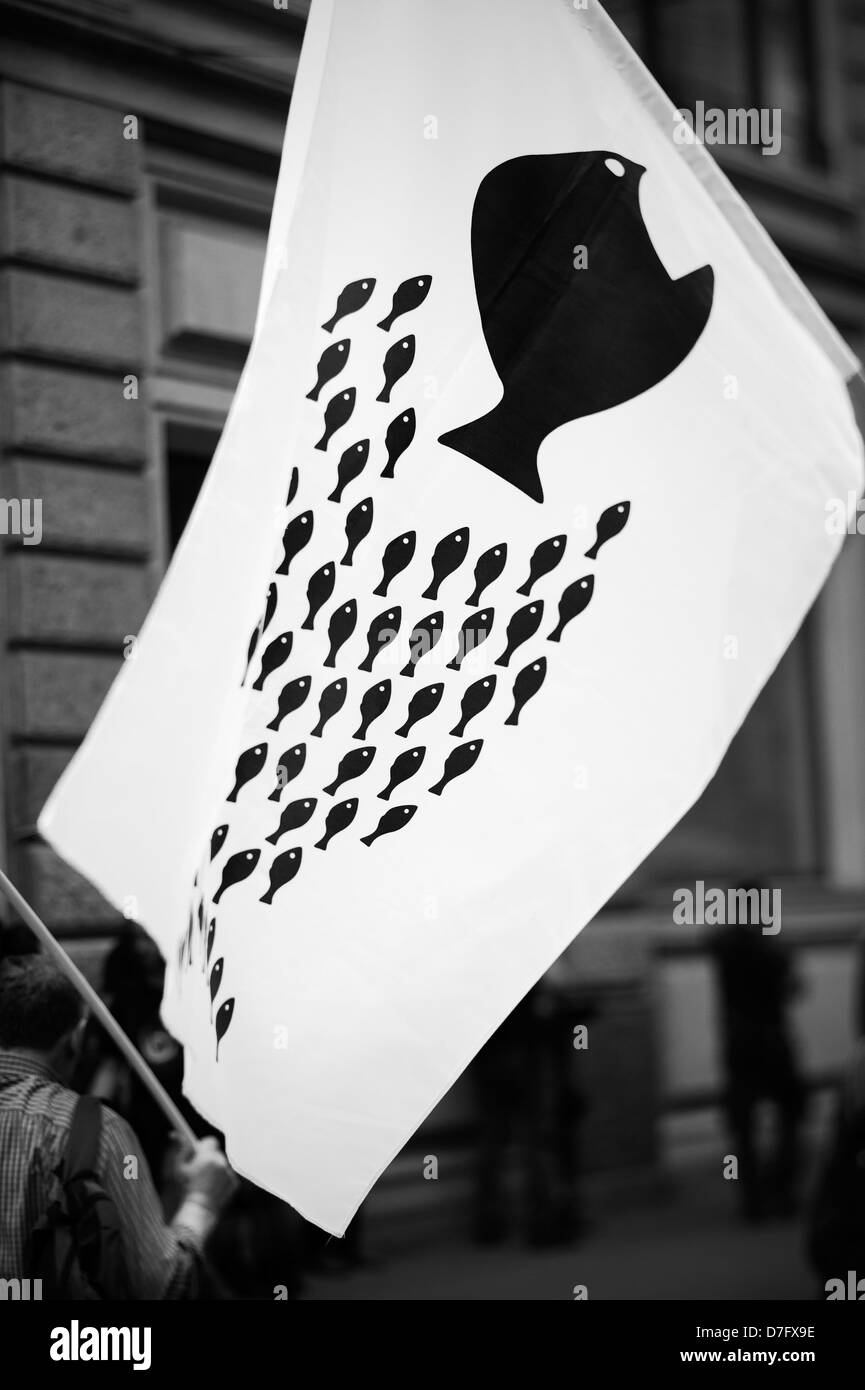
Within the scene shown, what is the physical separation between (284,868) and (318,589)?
51 centimetres

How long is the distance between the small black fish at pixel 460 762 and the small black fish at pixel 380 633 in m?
0.24

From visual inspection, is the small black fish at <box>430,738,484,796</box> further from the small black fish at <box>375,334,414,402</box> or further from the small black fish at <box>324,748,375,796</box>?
the small black fish at <box>375,334,414,402</box>

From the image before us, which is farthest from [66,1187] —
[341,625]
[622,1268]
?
[622,1268]

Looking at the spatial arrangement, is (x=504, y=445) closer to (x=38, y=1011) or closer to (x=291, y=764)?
(x=291, y=764)

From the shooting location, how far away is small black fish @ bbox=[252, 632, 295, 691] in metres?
3.15

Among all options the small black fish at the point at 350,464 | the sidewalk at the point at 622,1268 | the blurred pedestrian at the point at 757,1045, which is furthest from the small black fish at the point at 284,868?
the blurred pedestrian at the point at 757,1045

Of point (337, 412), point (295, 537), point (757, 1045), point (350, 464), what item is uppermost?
point (337, 412)

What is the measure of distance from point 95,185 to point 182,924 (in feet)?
13.4

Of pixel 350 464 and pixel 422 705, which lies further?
pixel 350 464

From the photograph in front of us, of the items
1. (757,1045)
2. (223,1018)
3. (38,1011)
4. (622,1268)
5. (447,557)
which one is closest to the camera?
(223,1018)

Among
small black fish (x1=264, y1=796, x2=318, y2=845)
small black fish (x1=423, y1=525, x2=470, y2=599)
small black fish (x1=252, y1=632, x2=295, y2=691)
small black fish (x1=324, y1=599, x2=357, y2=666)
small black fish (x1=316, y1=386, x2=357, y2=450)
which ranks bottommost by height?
small black fish (x1=264, y1=796, x2=318, y2=845)

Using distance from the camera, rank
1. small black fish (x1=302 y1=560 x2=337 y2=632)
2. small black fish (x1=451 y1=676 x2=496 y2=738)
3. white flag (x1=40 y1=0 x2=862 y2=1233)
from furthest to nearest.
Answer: small black fish (x1=302 y1=560 x2=337 y2=632) → small black fish (x1=451 y1=676 x2=496 y2=738) → white flag (x1=40 y1=0 x2=862 y2=1233)

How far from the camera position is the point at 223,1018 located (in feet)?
9.88

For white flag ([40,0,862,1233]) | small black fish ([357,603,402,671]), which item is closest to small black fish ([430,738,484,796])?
white flag ([40,0,862,1233])
